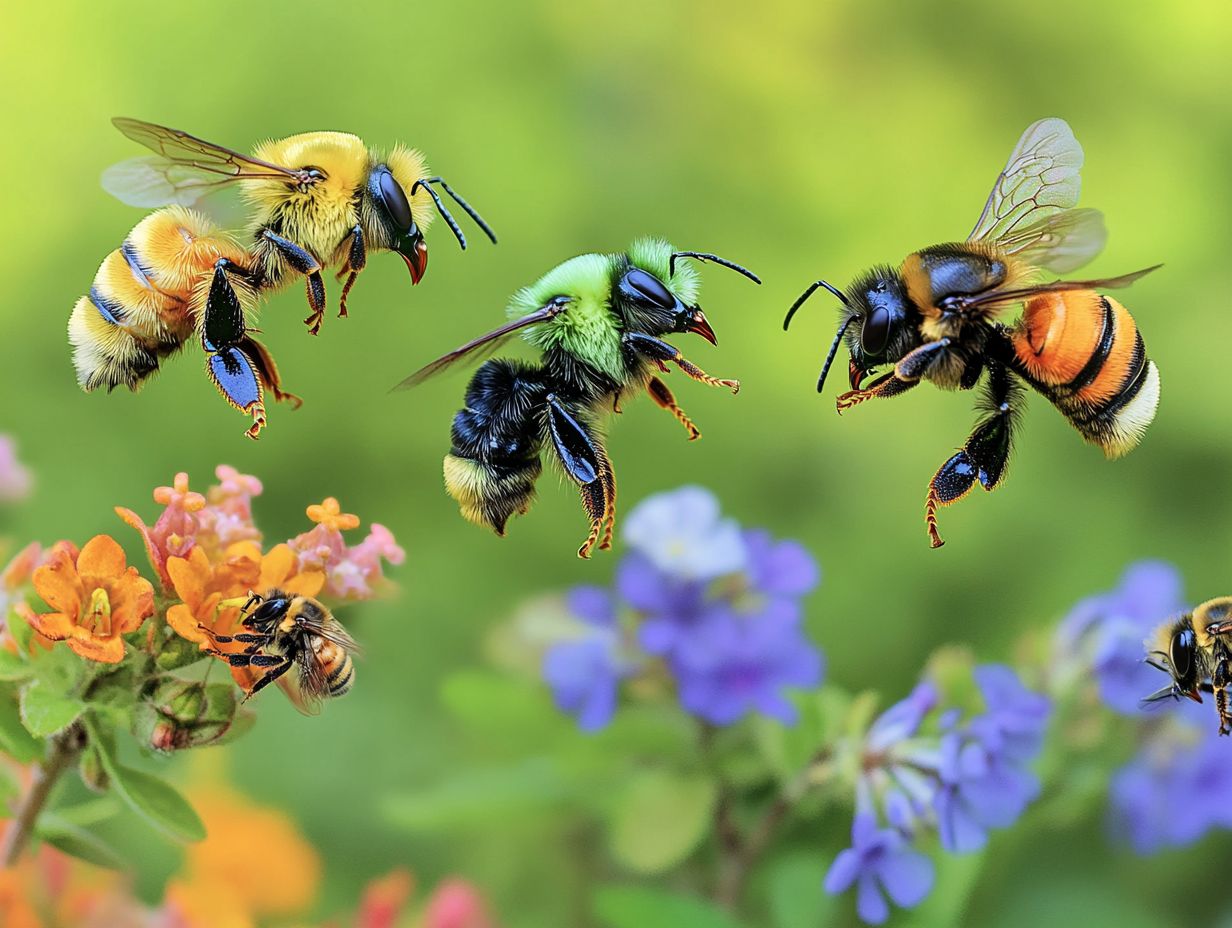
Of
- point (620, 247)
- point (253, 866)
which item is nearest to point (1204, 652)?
point (253, 866)

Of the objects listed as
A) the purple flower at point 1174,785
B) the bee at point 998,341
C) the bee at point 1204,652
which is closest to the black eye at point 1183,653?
the bee at point 1204,652

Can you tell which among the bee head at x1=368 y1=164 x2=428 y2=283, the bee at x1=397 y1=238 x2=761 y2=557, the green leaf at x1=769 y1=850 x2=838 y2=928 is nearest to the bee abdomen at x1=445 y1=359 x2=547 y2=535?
the bee at x1=397 y1=238 x2=761 y2=557

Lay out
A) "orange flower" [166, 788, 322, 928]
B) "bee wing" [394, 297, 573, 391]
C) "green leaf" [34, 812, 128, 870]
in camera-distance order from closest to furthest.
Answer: "bee wing" [394, 297, 573, 391]
"green leaf" [34, 812, 128, 870]
"orange flower" [166, 788, 322, 928]

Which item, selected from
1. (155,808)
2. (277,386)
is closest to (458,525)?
(277,386)

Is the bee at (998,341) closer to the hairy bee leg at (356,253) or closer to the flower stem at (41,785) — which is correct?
the hairy bee leg at (356,253)

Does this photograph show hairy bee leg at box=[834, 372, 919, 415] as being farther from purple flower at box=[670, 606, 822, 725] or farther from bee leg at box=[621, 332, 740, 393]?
purple flower at box=[670, 606, 822, 725]

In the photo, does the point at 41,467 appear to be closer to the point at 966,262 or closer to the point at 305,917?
the point at 305,917
